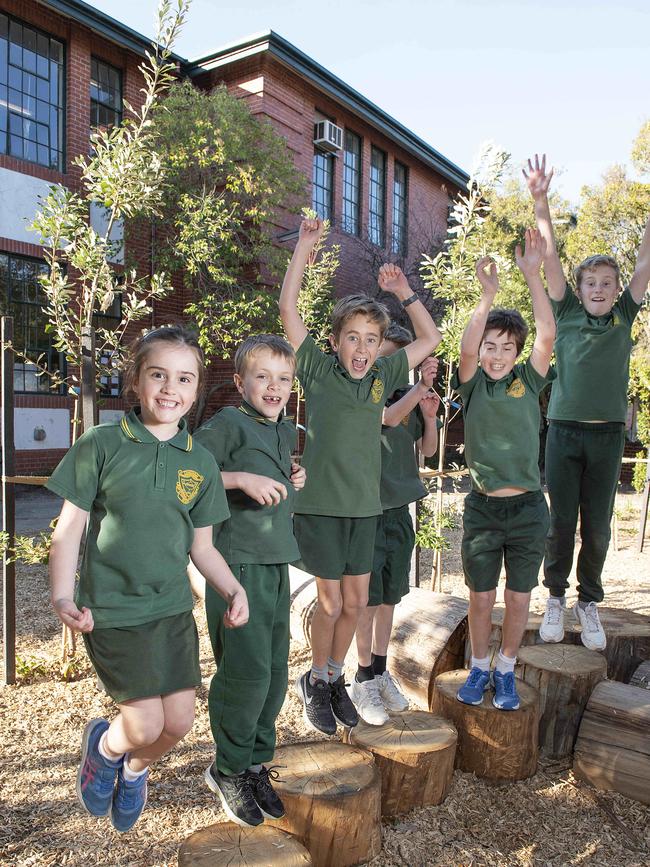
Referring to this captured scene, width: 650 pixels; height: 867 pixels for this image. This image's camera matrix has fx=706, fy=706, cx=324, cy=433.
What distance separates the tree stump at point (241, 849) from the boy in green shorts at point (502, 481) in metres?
1.30

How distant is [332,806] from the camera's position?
2500 mm

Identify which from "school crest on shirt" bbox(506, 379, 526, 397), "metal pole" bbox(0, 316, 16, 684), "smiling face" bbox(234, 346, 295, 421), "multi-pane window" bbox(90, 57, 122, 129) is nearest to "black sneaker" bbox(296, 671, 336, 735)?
"smiling face" bbox(234, 346, 295, 421)

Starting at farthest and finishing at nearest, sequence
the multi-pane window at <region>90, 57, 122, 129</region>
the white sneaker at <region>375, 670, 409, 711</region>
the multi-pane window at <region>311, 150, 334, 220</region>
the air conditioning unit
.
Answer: the multi-pane window at <region>311, 150, 334, 220</region> → the air conditioning unit → the multi-pane window at <region>90, 57, 122, 129</region> → the white sneaker at <region>375, 670, 409, 711</region>

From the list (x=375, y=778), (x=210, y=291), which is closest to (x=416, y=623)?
(x=375, y=778)

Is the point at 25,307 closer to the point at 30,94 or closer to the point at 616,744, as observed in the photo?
the point at 30,94

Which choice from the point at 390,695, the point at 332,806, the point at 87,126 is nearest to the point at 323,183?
the point at 87,126

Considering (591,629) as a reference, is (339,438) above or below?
above

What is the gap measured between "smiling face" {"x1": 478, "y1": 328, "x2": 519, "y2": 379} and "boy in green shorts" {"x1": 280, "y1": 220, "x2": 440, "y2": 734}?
1.08ft

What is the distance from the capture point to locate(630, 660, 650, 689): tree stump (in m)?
3.88

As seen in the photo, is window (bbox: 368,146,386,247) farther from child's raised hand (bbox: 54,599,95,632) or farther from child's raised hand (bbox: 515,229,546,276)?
child's raised hand (bbox: 54,599,95,632)

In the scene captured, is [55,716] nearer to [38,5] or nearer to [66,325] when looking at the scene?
[66,325]

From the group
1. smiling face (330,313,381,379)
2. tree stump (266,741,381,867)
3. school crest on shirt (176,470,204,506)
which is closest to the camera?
school crest on shirt (176,470,204,506)

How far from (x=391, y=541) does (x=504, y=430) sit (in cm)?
82

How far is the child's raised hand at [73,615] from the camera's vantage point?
193 centimetres
